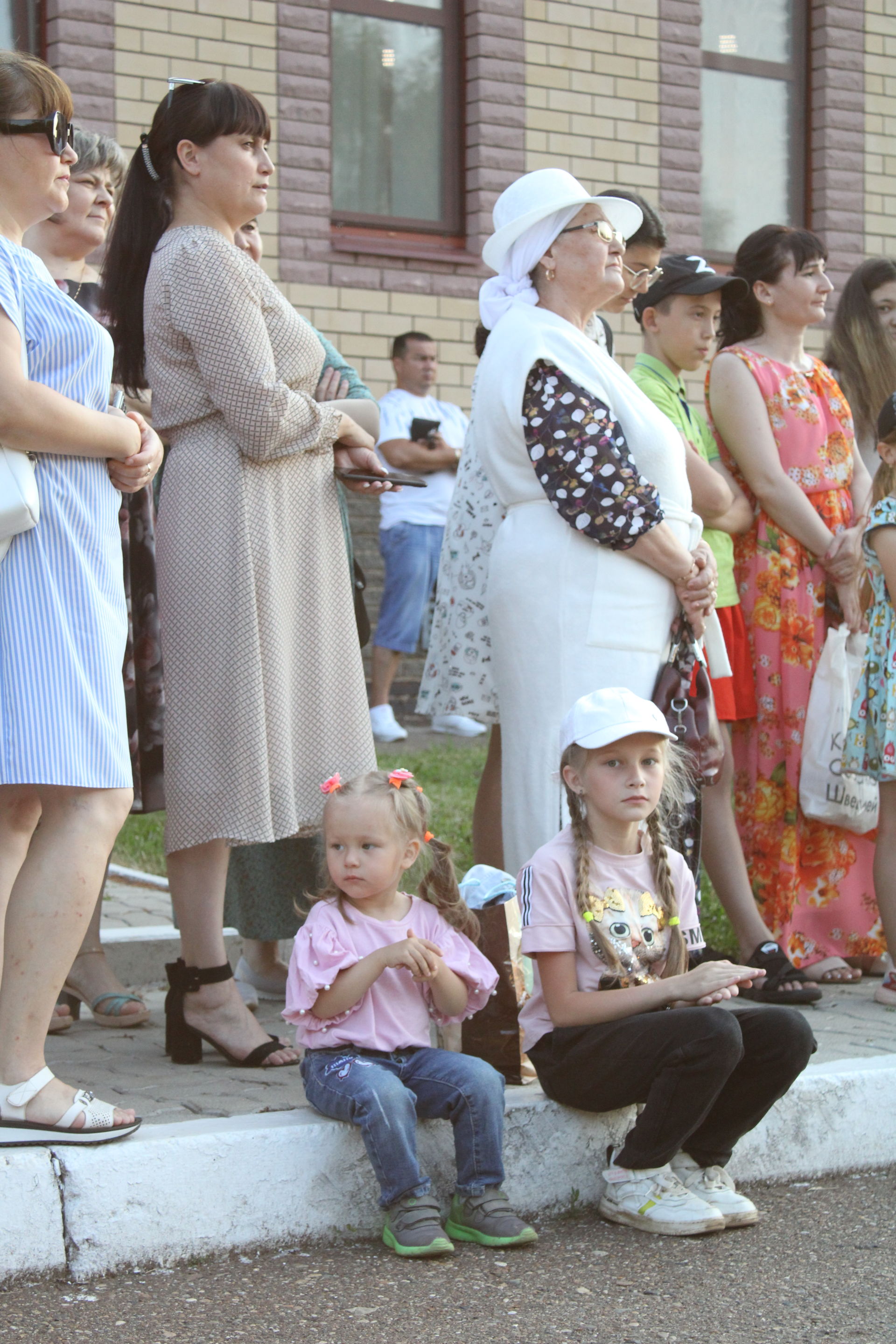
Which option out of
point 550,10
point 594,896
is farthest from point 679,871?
point 550,10

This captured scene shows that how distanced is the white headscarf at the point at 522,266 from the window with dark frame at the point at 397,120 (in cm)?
661

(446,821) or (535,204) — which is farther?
(446,821)

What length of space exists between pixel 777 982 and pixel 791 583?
126 cm

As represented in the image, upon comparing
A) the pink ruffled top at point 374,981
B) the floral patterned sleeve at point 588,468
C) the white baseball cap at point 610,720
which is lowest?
the pink ruffled top at point 374,981

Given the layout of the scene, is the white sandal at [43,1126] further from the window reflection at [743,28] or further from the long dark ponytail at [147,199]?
the window reflection at [743,28]

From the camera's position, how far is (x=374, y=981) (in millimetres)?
3445

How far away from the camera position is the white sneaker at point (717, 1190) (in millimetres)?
3479

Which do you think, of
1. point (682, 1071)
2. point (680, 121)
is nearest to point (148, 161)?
point (682, 1071)

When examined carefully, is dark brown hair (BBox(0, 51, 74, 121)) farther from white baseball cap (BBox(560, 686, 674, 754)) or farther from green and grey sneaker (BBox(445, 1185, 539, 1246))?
green and grey sneaker (BBox(445, 1185, 539, 1246))

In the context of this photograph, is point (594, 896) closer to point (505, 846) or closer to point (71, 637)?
point (505, 846)

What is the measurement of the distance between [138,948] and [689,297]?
2.65 m

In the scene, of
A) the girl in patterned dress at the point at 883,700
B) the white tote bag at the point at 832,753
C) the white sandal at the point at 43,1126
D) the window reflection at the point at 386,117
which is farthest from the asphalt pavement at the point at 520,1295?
the window reflection at the point at 386,117

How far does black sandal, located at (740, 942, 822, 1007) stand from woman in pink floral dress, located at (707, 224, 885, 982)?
0.38 metres

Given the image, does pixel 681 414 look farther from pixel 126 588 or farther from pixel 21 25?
pixel 21 25
